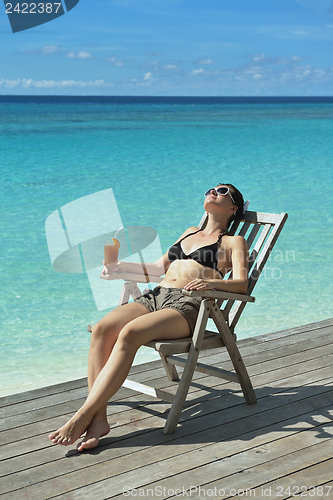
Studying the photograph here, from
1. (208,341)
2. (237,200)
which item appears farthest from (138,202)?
(208,341)

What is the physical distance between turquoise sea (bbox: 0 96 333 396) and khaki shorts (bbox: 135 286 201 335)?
5.26ft

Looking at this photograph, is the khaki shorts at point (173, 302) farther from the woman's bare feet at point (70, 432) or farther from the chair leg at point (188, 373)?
the woman's bare feet at point (70, 432)

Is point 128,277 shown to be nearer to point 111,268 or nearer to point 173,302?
point 111,268

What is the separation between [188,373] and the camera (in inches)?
97.3

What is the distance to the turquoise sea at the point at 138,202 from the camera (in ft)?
17.0

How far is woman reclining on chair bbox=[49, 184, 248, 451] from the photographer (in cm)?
232

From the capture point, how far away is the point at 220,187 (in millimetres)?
2998

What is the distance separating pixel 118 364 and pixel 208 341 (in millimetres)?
473

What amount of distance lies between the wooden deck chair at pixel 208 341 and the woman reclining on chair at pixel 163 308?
0.06m

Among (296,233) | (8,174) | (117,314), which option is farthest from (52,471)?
(8,174)

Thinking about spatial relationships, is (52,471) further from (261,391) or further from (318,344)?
(318,344)

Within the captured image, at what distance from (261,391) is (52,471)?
124 centimetres

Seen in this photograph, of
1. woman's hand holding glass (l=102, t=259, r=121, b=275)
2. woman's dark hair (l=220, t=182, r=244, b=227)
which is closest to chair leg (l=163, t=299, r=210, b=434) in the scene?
woman's hand holding glass (l=102, t=259, r=121, b=275)

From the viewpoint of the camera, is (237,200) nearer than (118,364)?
No
